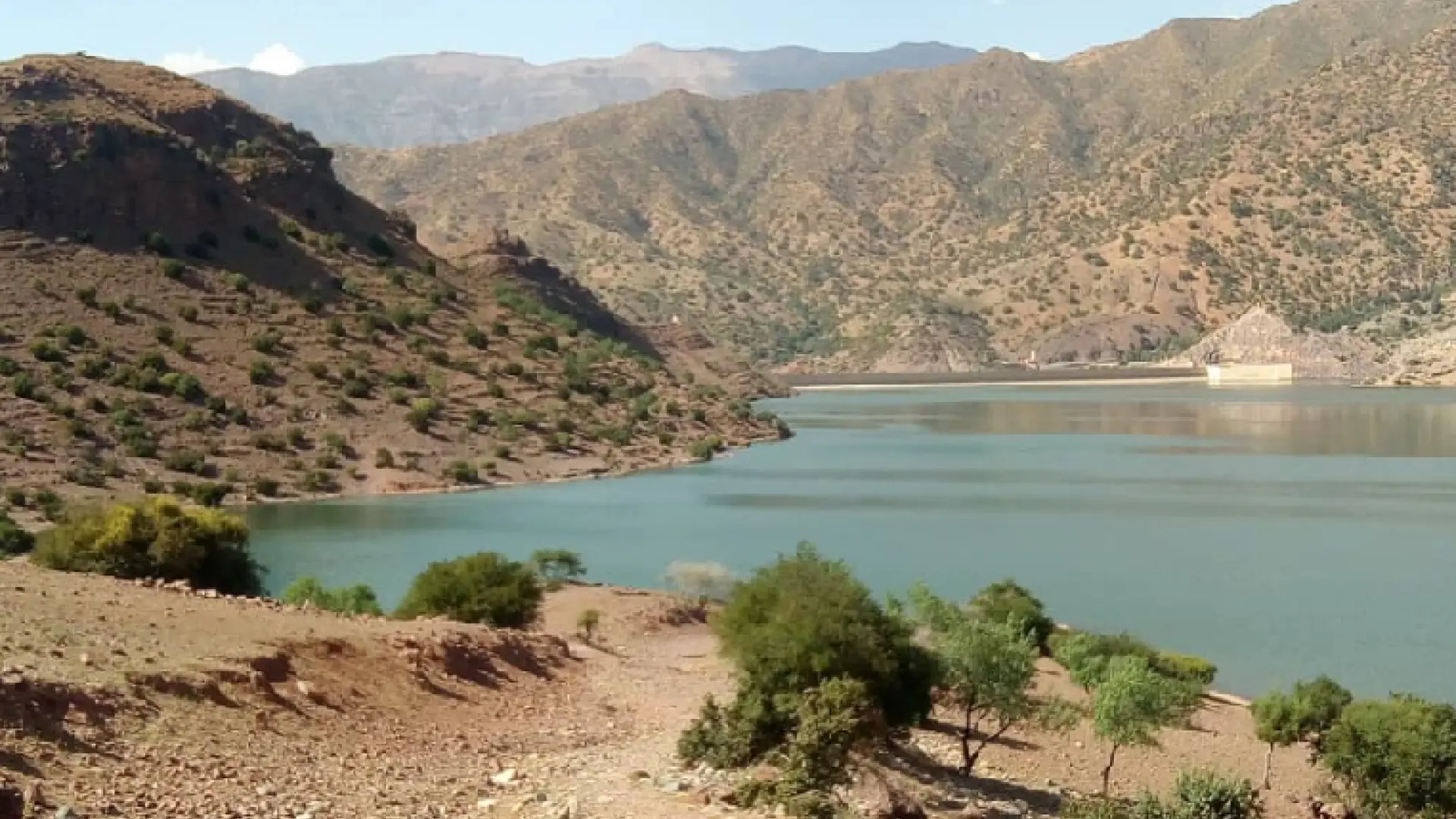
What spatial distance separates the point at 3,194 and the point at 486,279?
45.6 m

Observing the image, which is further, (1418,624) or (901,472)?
(901,472)

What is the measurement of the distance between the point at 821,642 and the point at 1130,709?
5988 mm

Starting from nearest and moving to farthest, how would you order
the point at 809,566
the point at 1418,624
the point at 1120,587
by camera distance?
1. the point at 809,566
2. the point at 1418,624
3. the point at 1120,587

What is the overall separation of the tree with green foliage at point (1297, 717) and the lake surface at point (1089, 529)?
6.13m

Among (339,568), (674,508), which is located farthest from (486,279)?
(339,568)

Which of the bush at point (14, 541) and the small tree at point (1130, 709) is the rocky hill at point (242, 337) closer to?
the bush at point (14, 541)

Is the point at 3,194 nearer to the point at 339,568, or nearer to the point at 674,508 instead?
the point at 674,508

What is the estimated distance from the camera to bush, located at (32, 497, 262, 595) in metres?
32.0

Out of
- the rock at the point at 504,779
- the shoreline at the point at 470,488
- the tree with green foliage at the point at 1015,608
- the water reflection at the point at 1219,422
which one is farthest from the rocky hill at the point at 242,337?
the rock at the point at 504,779

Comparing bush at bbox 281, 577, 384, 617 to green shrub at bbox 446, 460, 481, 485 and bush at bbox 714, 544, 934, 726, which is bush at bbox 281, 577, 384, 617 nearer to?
bush at bbox 714, 544, 934, 726

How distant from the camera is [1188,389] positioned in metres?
200

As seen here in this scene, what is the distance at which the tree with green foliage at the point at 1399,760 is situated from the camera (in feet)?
81.4

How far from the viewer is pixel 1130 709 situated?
24219mm

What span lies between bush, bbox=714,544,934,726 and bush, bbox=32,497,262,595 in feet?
47.0
